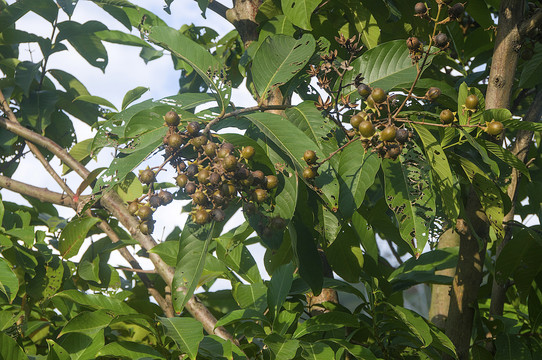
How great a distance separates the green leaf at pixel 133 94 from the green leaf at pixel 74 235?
0.47 metres

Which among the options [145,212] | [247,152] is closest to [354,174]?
[247,152]

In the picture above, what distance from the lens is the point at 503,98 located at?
1.42 meters

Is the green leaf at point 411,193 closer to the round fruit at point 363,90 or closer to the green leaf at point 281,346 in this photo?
the round fruit at point 363,90

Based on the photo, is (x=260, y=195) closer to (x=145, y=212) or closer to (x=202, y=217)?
(x=202, y=217)

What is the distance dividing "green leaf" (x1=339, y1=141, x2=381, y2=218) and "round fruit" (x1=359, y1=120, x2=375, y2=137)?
97 millimetres

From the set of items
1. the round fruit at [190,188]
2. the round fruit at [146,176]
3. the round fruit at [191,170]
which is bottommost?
the round fruit at [190,188]

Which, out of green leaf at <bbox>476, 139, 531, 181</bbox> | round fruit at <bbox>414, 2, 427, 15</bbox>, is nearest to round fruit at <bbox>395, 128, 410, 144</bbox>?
green leaf at <bbox>476, 139, 531, 181</bbox>

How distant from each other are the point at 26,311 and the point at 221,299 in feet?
2.18

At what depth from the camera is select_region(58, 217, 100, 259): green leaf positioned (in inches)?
71.6

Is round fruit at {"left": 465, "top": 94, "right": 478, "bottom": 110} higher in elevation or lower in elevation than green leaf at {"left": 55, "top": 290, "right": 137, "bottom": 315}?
higher

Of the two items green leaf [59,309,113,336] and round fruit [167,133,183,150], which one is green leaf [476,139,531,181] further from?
green leaf [59,309,113,336]

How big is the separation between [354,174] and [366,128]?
149 mm

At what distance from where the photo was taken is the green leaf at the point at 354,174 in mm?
1147

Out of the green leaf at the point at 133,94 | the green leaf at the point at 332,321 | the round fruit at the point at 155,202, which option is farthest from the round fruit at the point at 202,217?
the green leaf at the point at 133,94
